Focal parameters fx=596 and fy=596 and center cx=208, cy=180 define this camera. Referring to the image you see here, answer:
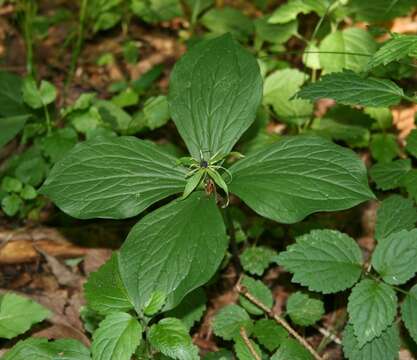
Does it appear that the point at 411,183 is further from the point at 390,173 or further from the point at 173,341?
the point at 173,341

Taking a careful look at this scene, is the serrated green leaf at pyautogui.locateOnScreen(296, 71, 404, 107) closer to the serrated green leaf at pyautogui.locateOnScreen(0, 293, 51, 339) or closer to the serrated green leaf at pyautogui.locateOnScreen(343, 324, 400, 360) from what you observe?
the serrated green leaf at pyautogui.locateOnScreen(343, 324, 400, 360)

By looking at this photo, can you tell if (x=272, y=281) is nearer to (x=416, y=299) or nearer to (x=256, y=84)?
(x=416, y=299)

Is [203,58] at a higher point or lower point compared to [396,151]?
higher

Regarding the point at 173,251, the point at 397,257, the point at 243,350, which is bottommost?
the point at 243,350

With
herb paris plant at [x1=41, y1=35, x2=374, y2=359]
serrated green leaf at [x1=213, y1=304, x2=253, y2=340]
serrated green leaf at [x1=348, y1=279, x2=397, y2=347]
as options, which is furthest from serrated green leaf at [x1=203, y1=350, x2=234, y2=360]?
serrated green leaf at [x1=348, y1=279, x2=397, y2=347]

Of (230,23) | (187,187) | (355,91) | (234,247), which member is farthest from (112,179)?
(230,23)

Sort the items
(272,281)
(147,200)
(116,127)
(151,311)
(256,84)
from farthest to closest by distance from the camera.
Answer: (116,127), (272,281), (256,84), (147,200), (151,311)

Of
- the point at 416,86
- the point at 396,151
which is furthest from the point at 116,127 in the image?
the point at 416,86
